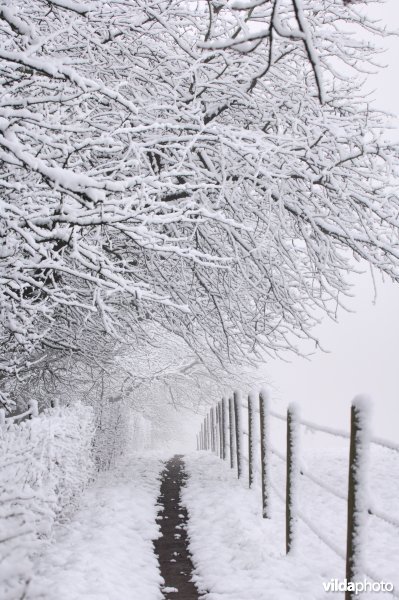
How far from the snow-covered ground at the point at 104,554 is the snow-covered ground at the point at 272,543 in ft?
1.68

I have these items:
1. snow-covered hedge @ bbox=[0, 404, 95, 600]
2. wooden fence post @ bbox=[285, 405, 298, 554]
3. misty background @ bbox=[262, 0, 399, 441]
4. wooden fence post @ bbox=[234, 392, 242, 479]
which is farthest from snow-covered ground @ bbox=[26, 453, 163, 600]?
misty background @ bbox=[262, 0, 399, 441]

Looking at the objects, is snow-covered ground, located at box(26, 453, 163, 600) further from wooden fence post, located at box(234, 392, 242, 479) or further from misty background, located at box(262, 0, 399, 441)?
misty background, located at box(262, 0, 399, 441)

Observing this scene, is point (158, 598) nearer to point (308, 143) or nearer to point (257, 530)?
point (257, 530)

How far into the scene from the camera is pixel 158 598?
4.45m

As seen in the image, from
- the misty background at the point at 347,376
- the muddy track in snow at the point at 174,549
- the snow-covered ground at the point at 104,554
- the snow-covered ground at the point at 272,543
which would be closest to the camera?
the snow-covered ground at the point at 104,554

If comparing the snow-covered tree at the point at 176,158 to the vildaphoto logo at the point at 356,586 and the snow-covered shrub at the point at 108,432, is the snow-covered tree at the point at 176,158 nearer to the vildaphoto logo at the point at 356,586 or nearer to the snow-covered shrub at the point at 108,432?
the vildaphoto logo at the point at 356,586

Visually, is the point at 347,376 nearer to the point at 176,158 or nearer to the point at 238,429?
the point at 238,429

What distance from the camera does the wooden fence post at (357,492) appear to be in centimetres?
345

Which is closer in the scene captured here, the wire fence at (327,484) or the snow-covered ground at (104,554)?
the wire fence at (327,484)

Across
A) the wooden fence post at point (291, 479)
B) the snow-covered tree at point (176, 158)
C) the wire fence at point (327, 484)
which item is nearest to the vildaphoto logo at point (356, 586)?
the wire fence at point (327, 484)

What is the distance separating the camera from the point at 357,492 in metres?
3.46

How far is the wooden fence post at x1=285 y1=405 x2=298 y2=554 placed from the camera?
5.05 m

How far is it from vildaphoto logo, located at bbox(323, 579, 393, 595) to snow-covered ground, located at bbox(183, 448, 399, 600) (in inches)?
2.2

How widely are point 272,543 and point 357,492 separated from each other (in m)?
2.36
